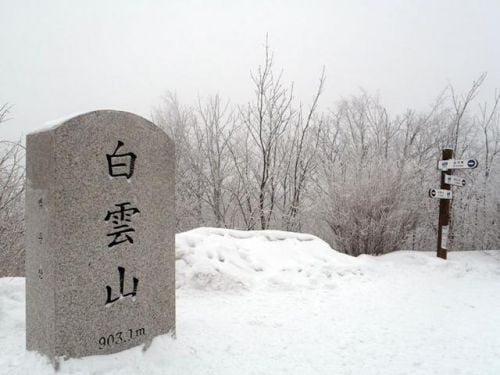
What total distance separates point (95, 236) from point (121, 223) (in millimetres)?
222

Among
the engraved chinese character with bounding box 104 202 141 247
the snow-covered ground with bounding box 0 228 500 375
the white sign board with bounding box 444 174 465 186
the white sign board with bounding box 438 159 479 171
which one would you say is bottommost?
the snow-covered ground with bounding box 0 228 500 375

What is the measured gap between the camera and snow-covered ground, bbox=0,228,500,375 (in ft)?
9.96

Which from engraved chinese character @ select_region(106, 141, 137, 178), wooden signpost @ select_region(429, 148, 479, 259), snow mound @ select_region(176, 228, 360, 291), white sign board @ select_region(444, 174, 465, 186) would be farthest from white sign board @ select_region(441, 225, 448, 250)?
engraved chinese character @ select_region(106, 141, 137, 178)

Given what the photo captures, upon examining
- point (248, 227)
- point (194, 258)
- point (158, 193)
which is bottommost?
point (248, 227)

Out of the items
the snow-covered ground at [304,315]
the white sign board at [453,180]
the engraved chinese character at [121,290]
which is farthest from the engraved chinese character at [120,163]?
the white sign board at [453,180]

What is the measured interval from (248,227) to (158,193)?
10.6 metres

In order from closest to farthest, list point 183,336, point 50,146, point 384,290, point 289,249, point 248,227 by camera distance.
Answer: point 50,146, point 183,336, point 384,290, point 289,249, point 248,227

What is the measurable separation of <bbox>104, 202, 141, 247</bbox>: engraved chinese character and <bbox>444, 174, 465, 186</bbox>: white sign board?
645 cm

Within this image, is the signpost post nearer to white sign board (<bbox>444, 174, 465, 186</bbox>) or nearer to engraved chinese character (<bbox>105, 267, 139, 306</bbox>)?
white sign board (<bbox>444, 174, 465, 186</bbox>)

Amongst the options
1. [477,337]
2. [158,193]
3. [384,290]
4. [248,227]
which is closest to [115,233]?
[158,193]

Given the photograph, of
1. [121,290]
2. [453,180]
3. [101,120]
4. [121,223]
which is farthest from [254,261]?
[453,180]

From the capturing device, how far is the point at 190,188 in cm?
1633

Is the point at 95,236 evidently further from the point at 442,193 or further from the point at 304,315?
the point at 442,193

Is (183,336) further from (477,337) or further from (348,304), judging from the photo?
(477,337)
